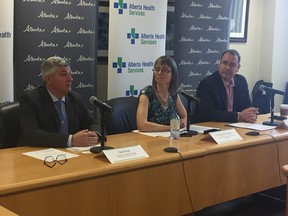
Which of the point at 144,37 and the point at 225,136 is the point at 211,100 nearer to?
the point at 225,136

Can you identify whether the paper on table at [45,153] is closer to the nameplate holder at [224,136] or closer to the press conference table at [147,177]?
the press conference table at [147,177]

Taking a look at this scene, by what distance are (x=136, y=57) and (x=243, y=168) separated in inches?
75.0

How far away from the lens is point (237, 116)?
3.55 metres

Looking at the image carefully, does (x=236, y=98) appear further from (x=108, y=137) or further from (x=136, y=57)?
(x=108, y=137)

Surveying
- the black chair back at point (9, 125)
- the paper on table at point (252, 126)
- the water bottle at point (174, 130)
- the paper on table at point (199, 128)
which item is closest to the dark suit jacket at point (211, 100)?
the paper on table at point (252, 126)

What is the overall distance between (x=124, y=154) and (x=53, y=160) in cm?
37

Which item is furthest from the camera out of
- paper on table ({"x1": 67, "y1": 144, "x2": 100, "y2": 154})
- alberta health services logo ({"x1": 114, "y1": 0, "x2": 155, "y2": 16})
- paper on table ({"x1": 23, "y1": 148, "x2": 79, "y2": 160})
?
alberta health services logo ({"x1": 114, "y1": 0, "x2": 155, "y2": 16})

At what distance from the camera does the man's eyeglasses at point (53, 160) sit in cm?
218

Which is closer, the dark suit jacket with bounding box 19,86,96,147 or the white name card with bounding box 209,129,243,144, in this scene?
the dark suit jacket with bounding box 19,86,96,147

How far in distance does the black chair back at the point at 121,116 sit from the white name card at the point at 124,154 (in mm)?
989

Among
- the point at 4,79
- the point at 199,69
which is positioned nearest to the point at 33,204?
the point at 4,79

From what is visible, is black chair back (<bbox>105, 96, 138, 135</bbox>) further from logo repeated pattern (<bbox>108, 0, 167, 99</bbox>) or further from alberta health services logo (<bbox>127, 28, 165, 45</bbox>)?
alberta health services logo (<bbox>127, 28, 165, 45</bbox>)

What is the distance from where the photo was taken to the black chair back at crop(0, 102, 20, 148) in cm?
283

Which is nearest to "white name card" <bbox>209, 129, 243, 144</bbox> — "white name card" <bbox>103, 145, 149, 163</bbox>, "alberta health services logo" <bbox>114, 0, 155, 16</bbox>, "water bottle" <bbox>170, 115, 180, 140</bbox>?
"water bottle" <bbox>170, 115, 180, 140</bbox>
